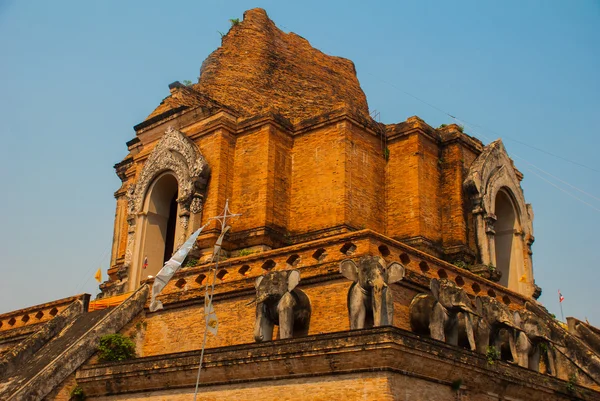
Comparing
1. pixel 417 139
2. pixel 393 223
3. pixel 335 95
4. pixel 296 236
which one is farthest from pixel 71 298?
pixel 335 95

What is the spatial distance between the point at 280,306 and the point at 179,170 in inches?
331

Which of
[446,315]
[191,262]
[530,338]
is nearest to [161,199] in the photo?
[191,262]

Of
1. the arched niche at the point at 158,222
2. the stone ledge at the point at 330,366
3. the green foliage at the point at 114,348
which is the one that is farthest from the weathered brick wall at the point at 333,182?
the stone ledge at the point at 330,366

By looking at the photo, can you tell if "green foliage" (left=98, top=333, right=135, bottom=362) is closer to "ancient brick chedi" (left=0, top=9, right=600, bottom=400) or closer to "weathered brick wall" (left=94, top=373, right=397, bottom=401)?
"ancient brick chedi" (left=0, top=9, right=600, bottom=400)

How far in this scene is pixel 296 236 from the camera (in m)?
19.8

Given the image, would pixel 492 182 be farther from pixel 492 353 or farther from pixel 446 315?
pixel 446 315

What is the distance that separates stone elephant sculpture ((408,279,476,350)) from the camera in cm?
1408

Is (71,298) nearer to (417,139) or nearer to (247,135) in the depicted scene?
(247,135)

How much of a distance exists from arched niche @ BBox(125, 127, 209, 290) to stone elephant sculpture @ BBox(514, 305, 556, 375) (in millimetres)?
9046

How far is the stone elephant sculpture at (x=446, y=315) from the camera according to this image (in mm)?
14078

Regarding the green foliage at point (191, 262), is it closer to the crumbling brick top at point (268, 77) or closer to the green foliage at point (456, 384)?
the crumbling brick top at point (268, 77)

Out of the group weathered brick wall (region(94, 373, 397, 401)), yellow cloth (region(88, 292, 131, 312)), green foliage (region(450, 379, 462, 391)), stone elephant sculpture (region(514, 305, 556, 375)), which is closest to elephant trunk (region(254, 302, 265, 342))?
weathered brick wall (region(94, 373, 397, 401))

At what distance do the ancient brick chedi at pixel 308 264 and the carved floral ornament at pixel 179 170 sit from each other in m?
0.06

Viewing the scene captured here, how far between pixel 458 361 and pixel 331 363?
2.09 meters
